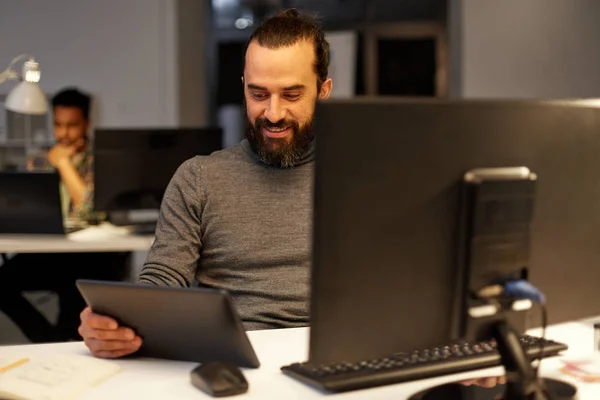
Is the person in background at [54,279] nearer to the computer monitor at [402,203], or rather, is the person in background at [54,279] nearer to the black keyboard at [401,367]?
the black keyboard at [401,367]

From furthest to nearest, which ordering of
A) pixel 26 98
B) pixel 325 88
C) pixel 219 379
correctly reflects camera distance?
pixel 26 98, pixel 325 88, pixel 219 379

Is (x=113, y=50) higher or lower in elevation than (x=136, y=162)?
higher

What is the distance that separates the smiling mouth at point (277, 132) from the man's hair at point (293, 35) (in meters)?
0.14

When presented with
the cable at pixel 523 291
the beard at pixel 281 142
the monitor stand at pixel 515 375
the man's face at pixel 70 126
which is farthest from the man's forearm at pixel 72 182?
the cable at pixel 523 291

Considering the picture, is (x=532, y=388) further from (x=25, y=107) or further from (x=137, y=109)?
(x=137, y=109)

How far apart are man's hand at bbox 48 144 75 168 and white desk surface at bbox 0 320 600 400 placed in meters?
2.36

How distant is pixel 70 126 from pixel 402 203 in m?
2.98

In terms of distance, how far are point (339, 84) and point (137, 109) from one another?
155 cm

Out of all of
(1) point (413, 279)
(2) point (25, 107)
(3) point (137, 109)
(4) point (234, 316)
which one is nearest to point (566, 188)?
(1) point (413, 279)

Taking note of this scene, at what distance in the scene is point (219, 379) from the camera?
117 cm

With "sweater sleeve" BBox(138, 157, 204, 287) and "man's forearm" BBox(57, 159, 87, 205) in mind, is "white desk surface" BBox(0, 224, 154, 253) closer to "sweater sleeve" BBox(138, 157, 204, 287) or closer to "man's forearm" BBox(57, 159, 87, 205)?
"man's forearm" BBox(57, 159, 87, 205)

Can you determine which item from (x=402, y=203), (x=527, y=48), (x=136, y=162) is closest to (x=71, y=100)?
(x=136, y=162)

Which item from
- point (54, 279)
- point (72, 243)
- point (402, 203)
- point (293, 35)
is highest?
point (293, 35)

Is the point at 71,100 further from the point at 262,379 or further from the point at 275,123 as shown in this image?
the point at 262,379
